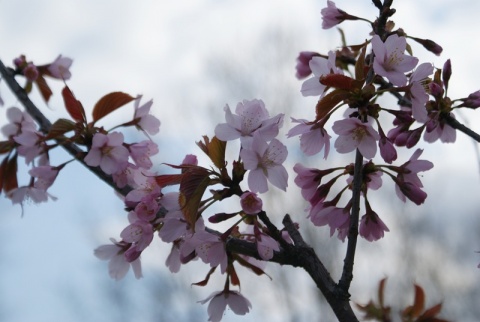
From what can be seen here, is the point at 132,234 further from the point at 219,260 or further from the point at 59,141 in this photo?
the point at 59,141

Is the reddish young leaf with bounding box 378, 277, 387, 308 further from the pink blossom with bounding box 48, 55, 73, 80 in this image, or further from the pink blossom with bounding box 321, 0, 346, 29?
the pink blossom with bounding box 48, 55, 73, 80

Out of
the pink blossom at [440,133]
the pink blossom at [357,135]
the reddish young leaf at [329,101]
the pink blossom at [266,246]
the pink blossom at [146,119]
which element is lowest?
the pink blossom at [266,246]

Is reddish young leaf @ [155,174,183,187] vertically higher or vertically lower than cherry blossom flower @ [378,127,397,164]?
lower

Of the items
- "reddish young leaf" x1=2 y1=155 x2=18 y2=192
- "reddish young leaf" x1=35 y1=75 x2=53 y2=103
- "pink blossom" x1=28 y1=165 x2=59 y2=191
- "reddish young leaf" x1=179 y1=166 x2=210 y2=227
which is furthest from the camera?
"reddish young leaf" x1=35 y1=75 x2=53 y2=103

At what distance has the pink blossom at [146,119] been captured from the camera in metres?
1.37

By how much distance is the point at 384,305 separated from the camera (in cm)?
117

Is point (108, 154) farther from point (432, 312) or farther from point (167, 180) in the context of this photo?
point (432, 312)

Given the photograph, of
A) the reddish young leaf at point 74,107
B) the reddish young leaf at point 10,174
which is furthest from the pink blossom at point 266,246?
the reddish young leaf at point 10,174

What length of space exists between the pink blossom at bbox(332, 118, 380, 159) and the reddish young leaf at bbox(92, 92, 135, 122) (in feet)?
1.42

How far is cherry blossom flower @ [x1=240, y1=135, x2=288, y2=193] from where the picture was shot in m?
0.93

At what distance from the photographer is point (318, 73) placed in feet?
3.63

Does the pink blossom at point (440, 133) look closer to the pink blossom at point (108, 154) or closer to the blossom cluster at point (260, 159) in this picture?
the blossom cluster at point (260, 159)

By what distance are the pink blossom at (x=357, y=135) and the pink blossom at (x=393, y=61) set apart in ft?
0.26

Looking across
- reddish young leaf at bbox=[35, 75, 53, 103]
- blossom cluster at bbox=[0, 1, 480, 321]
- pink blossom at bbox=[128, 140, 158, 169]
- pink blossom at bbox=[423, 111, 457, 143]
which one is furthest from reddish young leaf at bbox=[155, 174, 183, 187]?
reddish young leaf at bbox=[35, 75, 53, 103]
